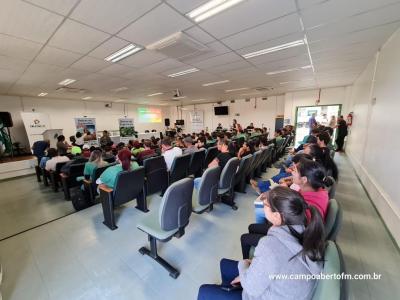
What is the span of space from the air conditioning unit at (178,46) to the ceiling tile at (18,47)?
6.07 feet

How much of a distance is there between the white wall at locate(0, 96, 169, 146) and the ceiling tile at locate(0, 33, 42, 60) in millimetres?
6492

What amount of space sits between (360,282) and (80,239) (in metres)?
3.27

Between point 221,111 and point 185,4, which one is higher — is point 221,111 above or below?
below

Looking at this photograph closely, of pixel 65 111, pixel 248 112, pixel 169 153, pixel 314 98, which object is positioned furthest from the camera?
pixel 248 112

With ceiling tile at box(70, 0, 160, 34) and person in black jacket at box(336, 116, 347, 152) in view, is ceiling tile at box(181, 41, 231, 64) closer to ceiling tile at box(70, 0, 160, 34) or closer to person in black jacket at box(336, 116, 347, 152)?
ceiling tile at box(70, 0, 160, 34)

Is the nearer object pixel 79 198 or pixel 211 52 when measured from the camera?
pixel 79 198

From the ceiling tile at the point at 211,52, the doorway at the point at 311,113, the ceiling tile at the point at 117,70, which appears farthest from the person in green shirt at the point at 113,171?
the doorway at the point at 311,113

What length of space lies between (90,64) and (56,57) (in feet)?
1.93

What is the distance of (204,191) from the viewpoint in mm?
2311

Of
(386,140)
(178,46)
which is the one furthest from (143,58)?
(386,140)

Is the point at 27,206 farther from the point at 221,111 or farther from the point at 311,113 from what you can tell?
the point at 311,113

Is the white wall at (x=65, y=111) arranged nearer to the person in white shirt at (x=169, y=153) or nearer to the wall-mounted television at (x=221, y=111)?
the wall-mounted television at (x=221, y=111)

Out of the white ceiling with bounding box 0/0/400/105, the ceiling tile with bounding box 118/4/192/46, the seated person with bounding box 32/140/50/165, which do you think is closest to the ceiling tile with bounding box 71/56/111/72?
the white ceiling with bounding box 0/0/400/105

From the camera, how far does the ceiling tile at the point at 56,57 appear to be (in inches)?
120
